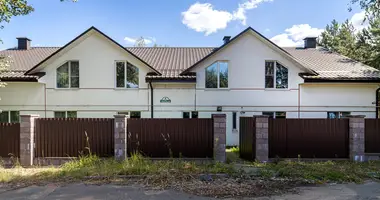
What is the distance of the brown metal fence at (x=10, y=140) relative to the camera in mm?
9820

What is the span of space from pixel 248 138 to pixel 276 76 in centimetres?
618

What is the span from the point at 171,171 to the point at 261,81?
907cm

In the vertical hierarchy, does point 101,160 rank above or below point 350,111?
below

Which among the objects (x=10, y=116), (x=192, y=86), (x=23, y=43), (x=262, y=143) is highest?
(x=23, y=43)

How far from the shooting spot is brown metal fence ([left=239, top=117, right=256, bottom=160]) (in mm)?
10148

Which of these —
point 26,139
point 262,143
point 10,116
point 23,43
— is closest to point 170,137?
point 262,143

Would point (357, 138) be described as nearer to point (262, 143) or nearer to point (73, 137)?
point (262, 143)

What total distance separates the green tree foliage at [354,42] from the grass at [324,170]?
19421 millimetres

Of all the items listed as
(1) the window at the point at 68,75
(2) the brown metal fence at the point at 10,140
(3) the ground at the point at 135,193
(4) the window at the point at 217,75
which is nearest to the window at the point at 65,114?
(1) the window at the point at 68,75

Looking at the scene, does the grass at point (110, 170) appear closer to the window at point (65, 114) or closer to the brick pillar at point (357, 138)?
the brick pillar at point (357, 138)

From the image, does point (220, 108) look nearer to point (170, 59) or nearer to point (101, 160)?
point (170, 59)

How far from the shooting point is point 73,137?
32.6 feet

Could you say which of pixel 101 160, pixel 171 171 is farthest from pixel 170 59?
pixel 171 171

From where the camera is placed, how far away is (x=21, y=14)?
38.3ft
